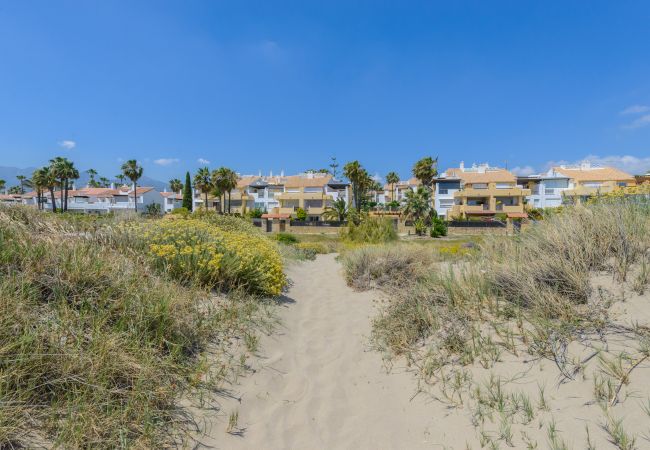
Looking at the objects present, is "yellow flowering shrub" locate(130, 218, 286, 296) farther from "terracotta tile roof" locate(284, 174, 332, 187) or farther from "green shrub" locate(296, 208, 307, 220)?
"terracotta tile roof" locate(284, 174, 332, 187)

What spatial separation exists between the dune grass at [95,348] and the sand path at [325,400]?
53 centimetres

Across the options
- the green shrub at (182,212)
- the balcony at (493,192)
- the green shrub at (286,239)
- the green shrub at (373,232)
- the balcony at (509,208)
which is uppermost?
the balcony at (493,192)

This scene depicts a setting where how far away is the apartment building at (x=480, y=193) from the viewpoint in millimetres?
56938

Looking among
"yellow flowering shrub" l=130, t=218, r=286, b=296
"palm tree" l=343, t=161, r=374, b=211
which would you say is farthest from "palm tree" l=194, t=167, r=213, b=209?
"yellow flowering shrub" l=130, t=218, r=286, b=296

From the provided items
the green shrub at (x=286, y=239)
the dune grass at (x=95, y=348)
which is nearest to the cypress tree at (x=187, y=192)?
the green shrub at (x=286, y=239)

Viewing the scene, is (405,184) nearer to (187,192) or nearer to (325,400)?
(187,192)

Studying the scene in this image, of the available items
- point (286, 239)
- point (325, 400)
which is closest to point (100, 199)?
point (286, 239)

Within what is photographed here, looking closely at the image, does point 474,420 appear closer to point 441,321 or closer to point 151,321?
point 441,321

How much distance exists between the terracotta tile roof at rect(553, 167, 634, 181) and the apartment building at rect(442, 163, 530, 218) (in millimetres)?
14186

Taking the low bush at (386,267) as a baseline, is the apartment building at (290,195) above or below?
above

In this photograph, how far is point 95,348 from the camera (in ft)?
10.8

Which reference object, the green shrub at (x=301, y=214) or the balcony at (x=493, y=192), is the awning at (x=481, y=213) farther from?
the green shrub at (x=301, y=214)

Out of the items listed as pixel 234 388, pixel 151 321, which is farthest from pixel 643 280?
pixel 151 321

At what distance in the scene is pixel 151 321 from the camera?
411 centimetres
